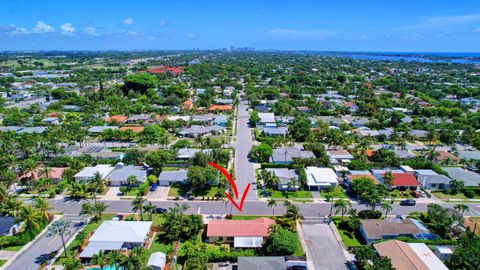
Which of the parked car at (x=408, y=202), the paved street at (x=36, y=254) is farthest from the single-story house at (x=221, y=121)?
the paved street at (x=36, y=254)

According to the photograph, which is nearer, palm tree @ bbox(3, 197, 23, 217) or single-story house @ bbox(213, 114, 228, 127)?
palm tree @ bbox(3, 197, 23, 217)

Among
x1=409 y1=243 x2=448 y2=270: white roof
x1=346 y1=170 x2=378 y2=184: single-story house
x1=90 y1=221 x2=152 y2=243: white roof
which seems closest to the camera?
x1=409 y1=243 x2=448 y2=270: white roof

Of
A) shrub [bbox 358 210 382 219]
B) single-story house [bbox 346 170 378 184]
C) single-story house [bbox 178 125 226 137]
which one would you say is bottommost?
shrub [bbox 358 210 382 219]

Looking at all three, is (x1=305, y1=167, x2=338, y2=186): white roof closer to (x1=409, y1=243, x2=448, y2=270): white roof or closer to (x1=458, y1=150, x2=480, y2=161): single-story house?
(x1=409, y1=243, x2=448, y2=270): white roof

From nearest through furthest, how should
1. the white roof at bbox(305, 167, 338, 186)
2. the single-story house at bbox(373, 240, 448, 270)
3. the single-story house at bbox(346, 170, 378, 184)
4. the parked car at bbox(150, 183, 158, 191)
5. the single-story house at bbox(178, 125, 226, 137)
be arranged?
1. the single-story house at bbox(373, 240, 448, 270)
2. the parked car at bbox(150, 183, 158, 191)
3. the white roof at bbox(305, 167, 338, 186)
4. the single-story house at bbox(346, 170, 378, 184)
5. the single-story house at bbox(178, 125, 226, 137)

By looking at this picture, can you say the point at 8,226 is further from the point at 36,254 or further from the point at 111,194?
the point at 111,194

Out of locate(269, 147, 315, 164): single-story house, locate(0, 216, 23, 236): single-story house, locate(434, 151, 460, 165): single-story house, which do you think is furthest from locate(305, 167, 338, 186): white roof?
locate(0, 216, 23, 236): single-story house

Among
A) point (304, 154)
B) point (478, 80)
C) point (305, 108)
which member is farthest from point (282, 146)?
point (478, 80)

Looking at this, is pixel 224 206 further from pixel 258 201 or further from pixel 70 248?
pixel 70 248
